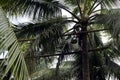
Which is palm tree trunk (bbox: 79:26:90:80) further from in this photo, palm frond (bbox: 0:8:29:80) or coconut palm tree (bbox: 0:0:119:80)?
palm frond (bbox: 0:8:29:80)

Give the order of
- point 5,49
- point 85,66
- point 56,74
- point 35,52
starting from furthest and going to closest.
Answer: point 56,74 < point 85,66 < point 35,52 < point 5,49

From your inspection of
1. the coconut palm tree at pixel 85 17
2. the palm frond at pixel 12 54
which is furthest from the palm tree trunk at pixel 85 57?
the palm frond at pixel 12 54

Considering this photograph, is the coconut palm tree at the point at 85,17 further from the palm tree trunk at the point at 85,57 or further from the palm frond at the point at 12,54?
the palm frond at the point at 12,54

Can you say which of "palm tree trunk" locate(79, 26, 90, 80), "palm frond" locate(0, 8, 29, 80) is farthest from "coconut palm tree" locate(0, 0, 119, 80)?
"palm frond" locate(0, 8, 29, 80)

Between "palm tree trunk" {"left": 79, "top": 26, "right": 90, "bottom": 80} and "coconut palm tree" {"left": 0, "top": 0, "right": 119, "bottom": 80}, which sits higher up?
"coconut palm tree" {"left": 0, "top": 0, "right": 119, "bottom": 80}

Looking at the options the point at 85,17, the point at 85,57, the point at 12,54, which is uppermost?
the point at 12,54

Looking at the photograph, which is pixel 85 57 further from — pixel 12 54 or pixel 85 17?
pixel 12 54

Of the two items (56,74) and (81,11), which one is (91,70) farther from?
(81,11)

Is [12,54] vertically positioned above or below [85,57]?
above

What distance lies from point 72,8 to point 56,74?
2.67m

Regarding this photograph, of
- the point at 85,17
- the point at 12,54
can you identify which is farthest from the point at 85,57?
the point at 12,54

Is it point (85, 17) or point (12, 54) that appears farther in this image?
point (85, 17)

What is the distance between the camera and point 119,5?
8.68 meters


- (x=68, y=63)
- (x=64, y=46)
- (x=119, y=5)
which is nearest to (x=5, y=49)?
(x=119, y=5)
